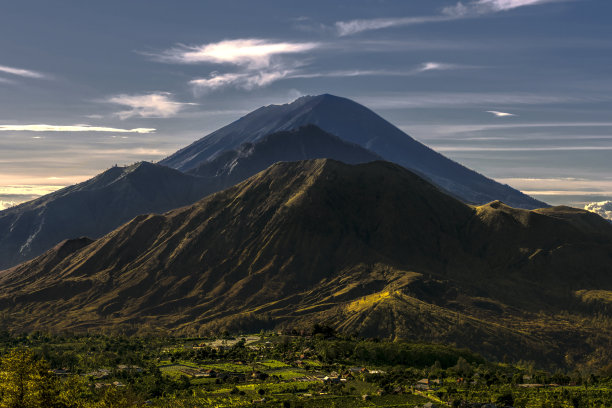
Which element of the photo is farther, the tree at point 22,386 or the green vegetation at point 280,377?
the green vegetation at point 280,377

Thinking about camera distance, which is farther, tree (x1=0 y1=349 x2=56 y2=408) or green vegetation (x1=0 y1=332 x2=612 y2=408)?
green vegetation (x1=0 y1=332 x2=612 y2=408)

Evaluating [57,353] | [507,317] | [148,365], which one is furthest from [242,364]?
[507,317]

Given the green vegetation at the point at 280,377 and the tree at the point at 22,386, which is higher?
the tree at the point at 22,386

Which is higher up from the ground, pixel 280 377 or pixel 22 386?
pixel 22 386

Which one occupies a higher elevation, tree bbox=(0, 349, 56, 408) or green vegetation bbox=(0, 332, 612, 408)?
tree bbox=(0, 349, 56, 408)

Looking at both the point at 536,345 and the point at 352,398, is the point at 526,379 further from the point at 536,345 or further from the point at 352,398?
the point at 536,345
